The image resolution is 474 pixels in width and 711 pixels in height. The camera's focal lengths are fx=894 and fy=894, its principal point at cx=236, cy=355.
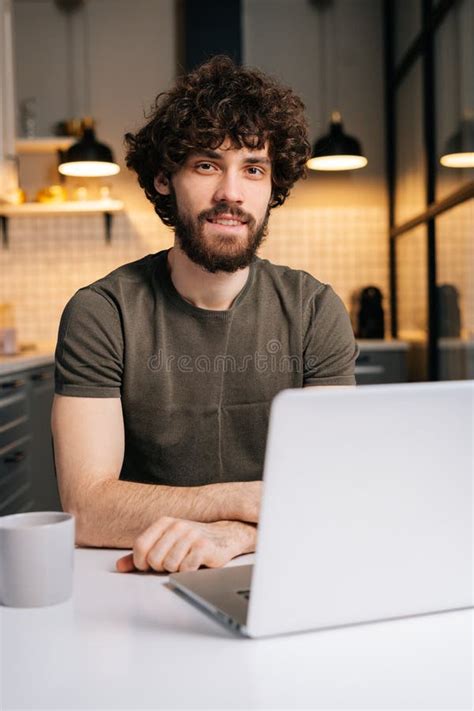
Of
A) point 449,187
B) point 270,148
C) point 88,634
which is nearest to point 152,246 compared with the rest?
point 449,187

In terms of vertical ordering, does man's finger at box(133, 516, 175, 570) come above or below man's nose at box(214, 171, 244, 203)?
below

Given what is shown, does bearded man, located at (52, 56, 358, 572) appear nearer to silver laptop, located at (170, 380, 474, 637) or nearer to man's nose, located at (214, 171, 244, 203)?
man's nose, located at (214, 171, 244, 203)

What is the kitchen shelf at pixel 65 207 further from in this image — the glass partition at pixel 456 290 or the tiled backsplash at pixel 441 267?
the glass partition at pixel 456 290

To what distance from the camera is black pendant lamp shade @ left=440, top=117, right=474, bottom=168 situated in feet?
11.1

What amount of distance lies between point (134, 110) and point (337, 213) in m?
1.35

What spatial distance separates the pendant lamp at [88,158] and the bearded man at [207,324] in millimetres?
2572

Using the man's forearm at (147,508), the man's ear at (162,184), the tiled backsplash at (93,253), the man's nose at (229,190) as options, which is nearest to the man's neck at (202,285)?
the man's nose at (229,190)

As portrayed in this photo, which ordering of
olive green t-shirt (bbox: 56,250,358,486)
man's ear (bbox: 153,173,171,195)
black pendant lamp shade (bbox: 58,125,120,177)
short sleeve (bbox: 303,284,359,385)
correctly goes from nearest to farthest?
1. olive green t-shirt (bbox: 56,250,358,486)
2. short sleeve (bbox: 303,284,359,385)
3. man's ear (bbox: 153,173,171,195)
4. black pendant lamp shade (bbox: 58,125,120,177)

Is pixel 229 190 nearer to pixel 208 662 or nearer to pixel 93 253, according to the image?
pixel 208 662

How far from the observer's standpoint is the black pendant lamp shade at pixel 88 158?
4.39 metres

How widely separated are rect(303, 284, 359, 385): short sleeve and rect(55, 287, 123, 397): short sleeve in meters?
0.38

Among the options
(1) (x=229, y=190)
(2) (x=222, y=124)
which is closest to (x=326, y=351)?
(1) (x=229, y=190)

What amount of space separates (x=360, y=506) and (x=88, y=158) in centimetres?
383

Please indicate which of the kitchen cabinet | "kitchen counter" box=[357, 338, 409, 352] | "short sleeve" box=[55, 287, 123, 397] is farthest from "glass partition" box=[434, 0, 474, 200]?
"short sleeve" box=[55, 287, 123, 397]
